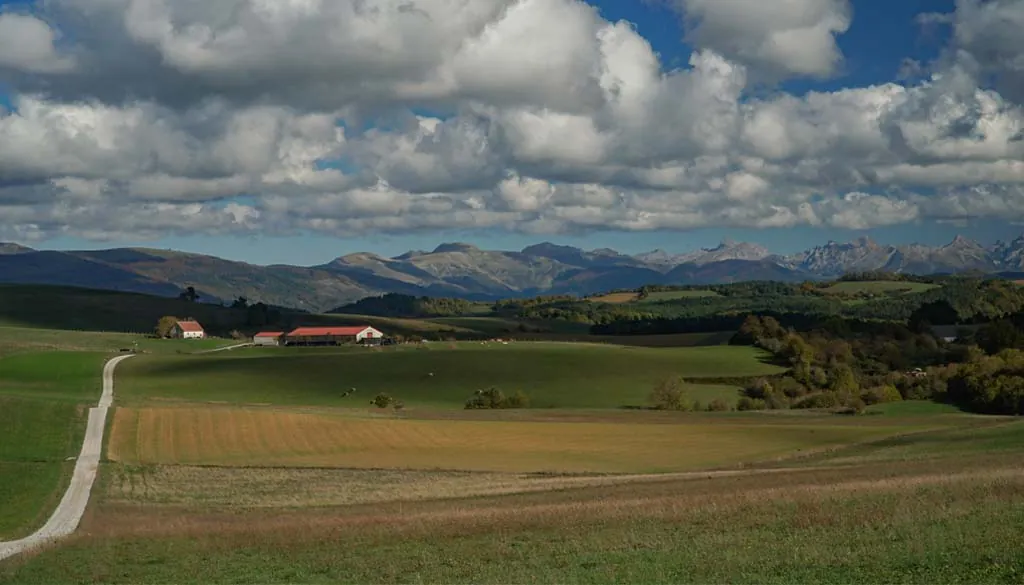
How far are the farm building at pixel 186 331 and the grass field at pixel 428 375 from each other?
50.9m

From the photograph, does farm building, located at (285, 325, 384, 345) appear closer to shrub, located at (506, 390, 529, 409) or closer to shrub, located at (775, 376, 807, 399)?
shrub, located at (506, 390, 529, 409)

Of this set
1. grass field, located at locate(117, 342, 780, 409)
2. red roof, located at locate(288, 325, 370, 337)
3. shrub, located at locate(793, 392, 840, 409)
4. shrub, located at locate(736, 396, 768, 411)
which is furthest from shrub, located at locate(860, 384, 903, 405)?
red roof, located at locate(288, 325, 370, 337)

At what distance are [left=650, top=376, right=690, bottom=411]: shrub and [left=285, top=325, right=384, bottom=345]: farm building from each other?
84.9 m

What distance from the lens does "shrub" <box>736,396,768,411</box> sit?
104750mm

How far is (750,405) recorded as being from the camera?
346ft

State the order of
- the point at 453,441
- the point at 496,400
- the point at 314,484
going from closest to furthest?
the point at 314,484
the point at 453,441
the point at 496,400

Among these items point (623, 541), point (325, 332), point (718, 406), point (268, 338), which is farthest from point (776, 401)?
point (268, 338)

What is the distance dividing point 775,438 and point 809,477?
91.8 ft

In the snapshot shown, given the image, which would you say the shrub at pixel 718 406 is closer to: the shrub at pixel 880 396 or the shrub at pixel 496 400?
the shrub at pixel 880 396

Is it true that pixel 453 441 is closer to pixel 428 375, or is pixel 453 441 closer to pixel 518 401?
pixel 518 401

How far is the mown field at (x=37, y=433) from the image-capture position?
129 feet

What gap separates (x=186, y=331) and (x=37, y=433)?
125 meters

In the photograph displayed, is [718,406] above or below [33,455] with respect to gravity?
below

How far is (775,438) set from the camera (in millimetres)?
64938
